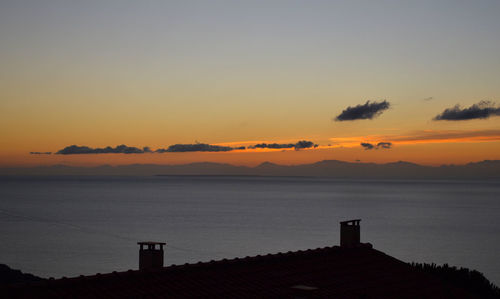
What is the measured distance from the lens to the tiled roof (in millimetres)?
14224

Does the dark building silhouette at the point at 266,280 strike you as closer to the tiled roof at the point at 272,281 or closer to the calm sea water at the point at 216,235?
→ the tiled roof at the point at 272,281

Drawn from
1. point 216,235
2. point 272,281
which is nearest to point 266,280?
point 272,281

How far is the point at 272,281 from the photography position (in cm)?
1678

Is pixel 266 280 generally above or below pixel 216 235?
above

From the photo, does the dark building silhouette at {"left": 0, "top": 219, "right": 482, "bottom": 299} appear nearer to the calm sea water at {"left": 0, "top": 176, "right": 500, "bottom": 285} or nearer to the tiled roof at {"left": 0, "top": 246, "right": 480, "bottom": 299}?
the tiled roof at {"left": 0, "top": 246, "right": 480, "bottom": 299}

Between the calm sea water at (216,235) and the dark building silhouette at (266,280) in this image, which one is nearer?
the dark building silhouette at (266,280)

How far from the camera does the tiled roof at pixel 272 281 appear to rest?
14.2 m

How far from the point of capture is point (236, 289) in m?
15.7

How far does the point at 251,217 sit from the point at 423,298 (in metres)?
105

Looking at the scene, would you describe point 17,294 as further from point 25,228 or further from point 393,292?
point 25,228

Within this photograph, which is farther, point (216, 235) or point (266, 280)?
point (216, 235)

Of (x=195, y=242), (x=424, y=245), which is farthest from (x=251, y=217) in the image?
(x=424, y=245)

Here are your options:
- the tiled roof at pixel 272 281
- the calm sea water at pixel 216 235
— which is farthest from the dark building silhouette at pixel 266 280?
the calm sea water at pixel 216 235

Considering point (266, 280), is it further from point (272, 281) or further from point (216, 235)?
point (216, 235)
